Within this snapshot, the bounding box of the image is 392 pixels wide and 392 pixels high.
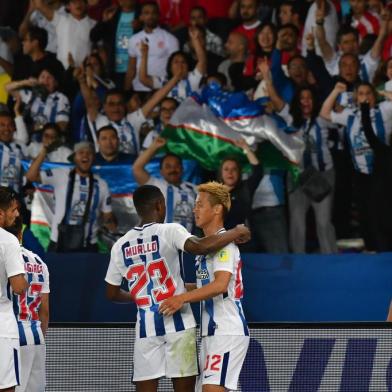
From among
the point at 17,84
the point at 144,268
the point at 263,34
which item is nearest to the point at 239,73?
the point at 263,34

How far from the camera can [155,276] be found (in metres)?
8.23

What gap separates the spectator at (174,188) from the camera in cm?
1224

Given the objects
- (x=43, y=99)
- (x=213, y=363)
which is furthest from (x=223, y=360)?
(x=43, y=99)

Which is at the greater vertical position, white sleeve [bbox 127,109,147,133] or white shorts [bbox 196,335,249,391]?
white sleeve [bbox 127,109,147,133]

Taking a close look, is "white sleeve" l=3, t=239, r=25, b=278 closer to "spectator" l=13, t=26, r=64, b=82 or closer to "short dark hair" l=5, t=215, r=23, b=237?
"short dark hair" l=5, t=215, r=23, b=237

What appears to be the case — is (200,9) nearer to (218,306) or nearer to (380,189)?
(380,189)

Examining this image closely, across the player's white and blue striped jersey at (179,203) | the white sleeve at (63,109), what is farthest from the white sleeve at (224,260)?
the white sleeve at (63,109)

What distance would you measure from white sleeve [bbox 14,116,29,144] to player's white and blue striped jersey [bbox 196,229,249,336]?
6059 millimetres

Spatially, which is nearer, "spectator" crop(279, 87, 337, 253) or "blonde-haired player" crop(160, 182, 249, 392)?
"blonde-haired player" crop(160, 182, 249, 392)

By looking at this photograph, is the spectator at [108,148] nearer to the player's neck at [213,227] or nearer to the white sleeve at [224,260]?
the player's neck at [213,227]

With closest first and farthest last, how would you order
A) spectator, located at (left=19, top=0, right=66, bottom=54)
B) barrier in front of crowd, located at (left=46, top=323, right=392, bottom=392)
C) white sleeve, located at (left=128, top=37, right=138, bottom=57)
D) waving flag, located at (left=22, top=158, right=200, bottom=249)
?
barrier in front of crowd, located at (left=46, top=323, right=392, bottom=392) → waving flag, located at (left=22, top=158, right=200, bottom=249) → white sleeve, located at (left=128, top=37, right=138, bottom=57) → spectator, located at (left=19, top=0, right=66, bottom=54)

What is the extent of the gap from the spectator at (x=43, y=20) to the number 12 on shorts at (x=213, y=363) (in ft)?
25.8

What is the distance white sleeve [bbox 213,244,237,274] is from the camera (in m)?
8.02

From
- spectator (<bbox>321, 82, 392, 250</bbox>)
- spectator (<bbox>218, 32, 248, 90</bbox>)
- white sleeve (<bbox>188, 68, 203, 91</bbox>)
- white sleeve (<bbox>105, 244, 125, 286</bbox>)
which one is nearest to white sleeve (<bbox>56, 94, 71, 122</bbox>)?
white sleeve (<bbox>188, 68, 203, 91</bbox>)
